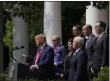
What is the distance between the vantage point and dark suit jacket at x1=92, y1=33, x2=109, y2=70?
8.48 m

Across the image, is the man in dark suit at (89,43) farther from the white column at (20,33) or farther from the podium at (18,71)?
the white column at (20,33)

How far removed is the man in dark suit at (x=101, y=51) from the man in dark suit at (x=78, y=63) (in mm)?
466

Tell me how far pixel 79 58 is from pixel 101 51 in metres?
0.69

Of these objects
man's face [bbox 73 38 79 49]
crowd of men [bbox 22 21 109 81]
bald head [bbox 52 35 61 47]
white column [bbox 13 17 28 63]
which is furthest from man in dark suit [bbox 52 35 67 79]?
white column [bbox 13 17 28 63]

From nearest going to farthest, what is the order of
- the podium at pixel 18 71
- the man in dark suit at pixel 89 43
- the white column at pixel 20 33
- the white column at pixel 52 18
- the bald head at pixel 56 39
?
1. the podium at pixel 18 71
2. the man in dark suit at pixel 89 43
3. the bald head at pixel 56 39
4. the white column at pixel 52 18
5. the white column at pixel 20 33

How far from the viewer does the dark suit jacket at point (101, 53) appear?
8.48 m

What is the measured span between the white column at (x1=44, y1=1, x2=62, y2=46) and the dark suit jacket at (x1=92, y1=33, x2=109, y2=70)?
5574 millimetres

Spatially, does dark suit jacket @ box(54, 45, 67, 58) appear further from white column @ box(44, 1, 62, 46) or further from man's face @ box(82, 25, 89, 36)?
white column @ box(44, 1, 62, 46)

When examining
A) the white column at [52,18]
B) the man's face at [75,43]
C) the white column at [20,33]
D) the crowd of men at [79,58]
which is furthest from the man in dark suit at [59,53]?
the white column at [20,33]

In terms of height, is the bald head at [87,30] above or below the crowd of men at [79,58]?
above

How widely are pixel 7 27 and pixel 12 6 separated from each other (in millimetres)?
20074

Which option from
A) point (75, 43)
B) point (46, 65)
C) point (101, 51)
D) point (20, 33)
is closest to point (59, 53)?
point (46, 65)

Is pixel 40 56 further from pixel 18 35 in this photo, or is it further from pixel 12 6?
pixel 18 35

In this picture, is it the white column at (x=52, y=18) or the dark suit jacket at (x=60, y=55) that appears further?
the white column at (x=52, y=18)
